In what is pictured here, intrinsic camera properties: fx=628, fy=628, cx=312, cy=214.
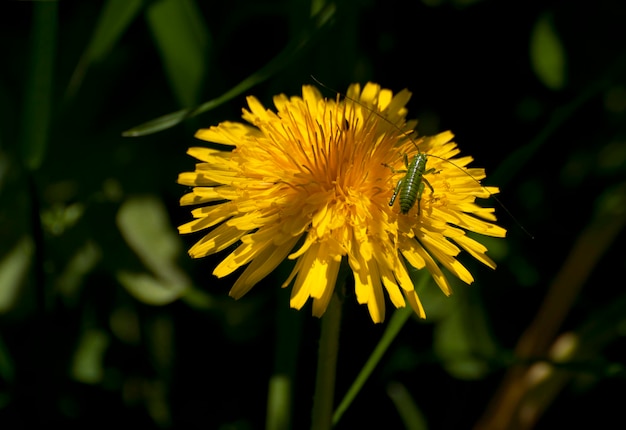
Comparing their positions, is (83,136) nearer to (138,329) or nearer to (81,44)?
(81,44)

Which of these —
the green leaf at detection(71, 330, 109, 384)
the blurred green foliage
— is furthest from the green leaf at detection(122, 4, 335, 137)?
the green leaf at detection(71, 330, 109, 384)

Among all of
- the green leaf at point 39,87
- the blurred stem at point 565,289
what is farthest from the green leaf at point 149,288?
the blurred stem at point 565,289

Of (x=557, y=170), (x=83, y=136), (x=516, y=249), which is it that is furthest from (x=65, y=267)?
(x=557, y=170)

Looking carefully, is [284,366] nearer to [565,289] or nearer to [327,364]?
[327,364]

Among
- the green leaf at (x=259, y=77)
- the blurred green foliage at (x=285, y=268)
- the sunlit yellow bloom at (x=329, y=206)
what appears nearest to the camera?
the sunlit yellow bloom at (x=329, y=206)

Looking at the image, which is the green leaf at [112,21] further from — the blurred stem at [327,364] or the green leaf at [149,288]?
the blurred stem at [327,364]

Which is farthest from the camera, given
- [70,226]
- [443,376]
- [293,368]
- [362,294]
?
[443,376]

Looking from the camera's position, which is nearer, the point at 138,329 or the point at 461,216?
the point at 461,216

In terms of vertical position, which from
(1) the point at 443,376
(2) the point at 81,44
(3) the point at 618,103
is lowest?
(1) the point at 443,376

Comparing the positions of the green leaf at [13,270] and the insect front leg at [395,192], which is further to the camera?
the green leaf at [13,270]
